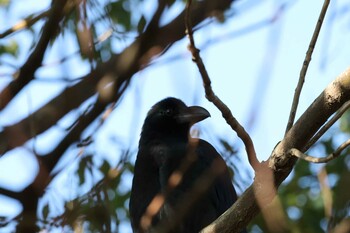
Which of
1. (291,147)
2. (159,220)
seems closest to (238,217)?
(291,147)

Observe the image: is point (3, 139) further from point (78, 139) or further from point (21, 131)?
point (78, 139)

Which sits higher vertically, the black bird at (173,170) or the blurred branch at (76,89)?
the blurred branch at (76,89)

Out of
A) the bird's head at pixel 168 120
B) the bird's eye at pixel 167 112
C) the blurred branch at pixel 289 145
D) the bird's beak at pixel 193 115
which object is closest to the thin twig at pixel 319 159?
the blurred branch at pixel 289 145

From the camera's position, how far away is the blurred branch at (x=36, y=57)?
292 centimetres

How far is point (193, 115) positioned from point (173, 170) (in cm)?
51

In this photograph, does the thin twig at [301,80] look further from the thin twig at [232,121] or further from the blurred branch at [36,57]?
the blurred branch at [36,57]

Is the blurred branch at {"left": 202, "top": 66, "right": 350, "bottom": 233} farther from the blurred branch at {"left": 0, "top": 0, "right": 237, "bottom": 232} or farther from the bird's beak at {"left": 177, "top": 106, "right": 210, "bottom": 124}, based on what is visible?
the bird's beak at {"left": 177, "top": 106, "right": 210, "bottom": 124}

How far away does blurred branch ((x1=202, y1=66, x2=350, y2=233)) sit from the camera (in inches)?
115

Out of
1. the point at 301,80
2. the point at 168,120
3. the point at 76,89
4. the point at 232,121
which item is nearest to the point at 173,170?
the point at 168,120

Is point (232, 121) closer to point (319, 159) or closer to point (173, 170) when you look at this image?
point (319, 159)

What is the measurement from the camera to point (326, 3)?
310 cm

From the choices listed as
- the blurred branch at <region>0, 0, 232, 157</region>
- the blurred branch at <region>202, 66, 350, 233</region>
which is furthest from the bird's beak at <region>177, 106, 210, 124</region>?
the blurred branch at <region>202, 66, 350, 233</region>

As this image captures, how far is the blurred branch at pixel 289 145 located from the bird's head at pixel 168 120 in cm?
224

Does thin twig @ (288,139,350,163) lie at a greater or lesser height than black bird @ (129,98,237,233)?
greater
